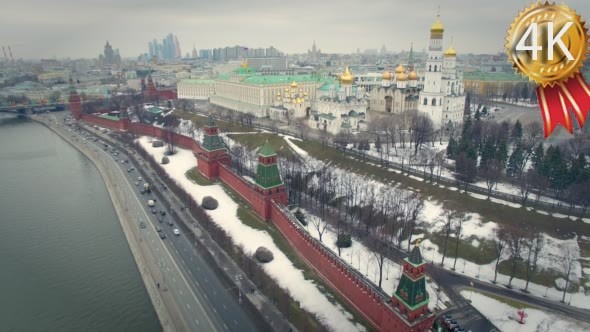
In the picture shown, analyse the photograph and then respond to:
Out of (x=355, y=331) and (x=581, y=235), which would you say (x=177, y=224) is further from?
(x=581, y=235)

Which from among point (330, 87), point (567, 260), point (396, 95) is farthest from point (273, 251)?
point (330, 87)

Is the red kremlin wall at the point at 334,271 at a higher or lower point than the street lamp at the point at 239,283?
higher

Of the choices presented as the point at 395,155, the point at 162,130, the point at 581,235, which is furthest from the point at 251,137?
the point at 581,235

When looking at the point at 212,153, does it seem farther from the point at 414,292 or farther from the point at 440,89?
the point at 440,89

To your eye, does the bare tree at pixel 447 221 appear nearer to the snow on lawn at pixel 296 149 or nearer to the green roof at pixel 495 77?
the snow on lawn at pixel 296 149

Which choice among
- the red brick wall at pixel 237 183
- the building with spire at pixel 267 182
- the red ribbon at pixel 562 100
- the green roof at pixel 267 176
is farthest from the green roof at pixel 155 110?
the red ribbon at pixel 562 100
